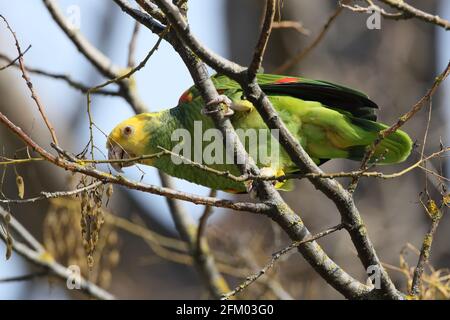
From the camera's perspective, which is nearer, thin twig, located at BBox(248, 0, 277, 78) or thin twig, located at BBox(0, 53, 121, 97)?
thin twig, located at BBox(248, 0, 277, 78)

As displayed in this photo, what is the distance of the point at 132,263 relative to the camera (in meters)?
8.02

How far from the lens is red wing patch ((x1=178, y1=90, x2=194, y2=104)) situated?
12.5ft

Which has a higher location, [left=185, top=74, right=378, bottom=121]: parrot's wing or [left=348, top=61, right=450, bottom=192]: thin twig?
[left=185, top=74, right=378, bottom=121]: parrot's wing

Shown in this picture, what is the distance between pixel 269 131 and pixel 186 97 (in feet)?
2.11

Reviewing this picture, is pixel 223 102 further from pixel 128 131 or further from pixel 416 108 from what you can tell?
pixel 416 108

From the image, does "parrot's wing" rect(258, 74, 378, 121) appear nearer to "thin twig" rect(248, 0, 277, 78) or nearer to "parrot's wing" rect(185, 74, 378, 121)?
"parrot's wing" rect(185, 74, 378, 121)

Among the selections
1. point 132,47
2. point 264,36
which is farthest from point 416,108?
point 132,47

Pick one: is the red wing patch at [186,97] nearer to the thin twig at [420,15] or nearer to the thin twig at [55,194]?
the thin twig at [55,194]

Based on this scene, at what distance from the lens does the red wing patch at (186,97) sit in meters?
3.81

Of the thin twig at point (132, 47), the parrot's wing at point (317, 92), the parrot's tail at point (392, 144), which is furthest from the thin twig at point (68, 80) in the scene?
the parrot's tail at point (392, 144)

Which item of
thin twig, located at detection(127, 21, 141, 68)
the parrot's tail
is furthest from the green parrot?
thin twig, located at detection(127, 21, 141, 68)

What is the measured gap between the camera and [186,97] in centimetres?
383
